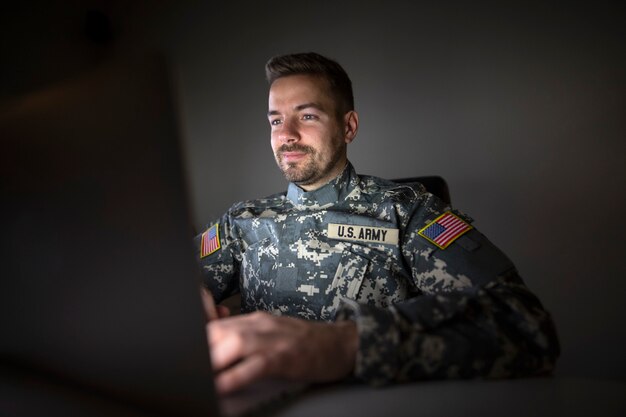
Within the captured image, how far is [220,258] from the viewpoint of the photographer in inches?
46.4

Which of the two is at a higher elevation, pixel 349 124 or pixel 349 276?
pixel 349 124

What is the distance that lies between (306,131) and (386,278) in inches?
19.0

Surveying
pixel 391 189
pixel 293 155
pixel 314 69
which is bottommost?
pixel 391 189

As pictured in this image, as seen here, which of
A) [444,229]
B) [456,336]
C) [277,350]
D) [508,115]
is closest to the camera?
[277,350]

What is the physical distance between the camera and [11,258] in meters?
0.39

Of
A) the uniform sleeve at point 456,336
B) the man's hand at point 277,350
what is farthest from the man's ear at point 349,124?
the man's hand at point 277,350

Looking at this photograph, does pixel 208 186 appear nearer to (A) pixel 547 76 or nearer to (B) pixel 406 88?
(B) pixel 406 88

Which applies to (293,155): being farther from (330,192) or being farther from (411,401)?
(411,401)

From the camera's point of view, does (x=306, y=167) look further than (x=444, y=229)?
Yes

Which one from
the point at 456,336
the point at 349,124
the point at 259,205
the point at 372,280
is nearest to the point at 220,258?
the point at 259,205

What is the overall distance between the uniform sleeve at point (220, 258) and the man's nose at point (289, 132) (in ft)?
0.98

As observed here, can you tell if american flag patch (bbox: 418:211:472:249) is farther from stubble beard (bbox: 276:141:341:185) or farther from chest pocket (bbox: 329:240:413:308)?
stubble beard (bbox: 276:141:341:185)

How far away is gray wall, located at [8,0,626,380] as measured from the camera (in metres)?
1.41

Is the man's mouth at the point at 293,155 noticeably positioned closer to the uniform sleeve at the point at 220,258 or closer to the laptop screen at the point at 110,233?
the uniform sleeve at the point at 220,258
